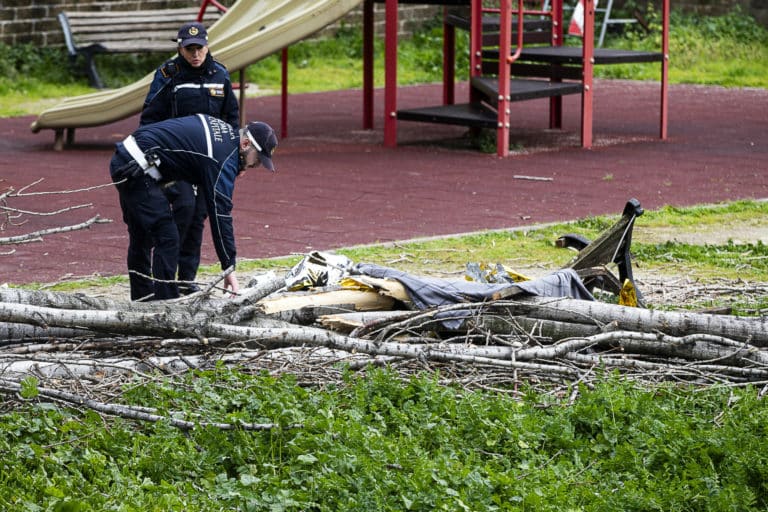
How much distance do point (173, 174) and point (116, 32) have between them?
12564mm

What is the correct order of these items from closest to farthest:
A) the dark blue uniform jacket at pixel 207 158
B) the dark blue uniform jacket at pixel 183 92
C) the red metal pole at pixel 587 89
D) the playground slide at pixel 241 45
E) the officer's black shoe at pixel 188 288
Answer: the dark blue uniform jacket at pixel 207 158 → the officer's black shoe at pixel 188 288 → the dark blue uniform jacket at pixel 183 92 → the playground slide at pixel 241 45 → the red metal pole at pixel 587 89

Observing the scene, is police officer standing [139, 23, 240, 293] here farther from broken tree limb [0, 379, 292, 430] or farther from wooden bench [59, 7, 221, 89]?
wooden bench [59, 7, 221, 89]

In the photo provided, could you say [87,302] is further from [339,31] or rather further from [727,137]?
[339,31]

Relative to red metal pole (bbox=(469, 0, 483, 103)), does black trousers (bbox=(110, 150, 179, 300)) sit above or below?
below

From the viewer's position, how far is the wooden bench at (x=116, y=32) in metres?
18.5

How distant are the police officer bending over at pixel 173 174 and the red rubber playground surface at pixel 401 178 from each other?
1.32m

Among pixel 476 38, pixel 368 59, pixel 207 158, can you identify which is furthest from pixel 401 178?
pixel 207 158

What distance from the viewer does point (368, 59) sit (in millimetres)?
15570

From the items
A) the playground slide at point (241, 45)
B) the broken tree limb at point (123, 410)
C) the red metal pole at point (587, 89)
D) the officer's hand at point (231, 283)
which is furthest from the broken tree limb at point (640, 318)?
the red metal pole at point (587, 89)

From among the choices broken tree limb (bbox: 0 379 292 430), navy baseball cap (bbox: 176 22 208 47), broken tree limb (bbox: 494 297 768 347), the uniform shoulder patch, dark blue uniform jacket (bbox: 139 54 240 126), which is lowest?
broken tree limb (bbox: 0 379 292 430)

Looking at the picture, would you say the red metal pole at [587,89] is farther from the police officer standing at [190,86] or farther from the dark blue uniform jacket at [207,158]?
the dark blue uniform jacket at [207,158]

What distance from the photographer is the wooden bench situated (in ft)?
60.6

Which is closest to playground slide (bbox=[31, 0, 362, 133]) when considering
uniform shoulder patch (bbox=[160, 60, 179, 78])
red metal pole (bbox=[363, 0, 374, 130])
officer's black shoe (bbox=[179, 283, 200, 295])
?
red metal pole (bbox=[363, 0, 374, 130])

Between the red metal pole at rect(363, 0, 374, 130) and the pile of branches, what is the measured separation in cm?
972
